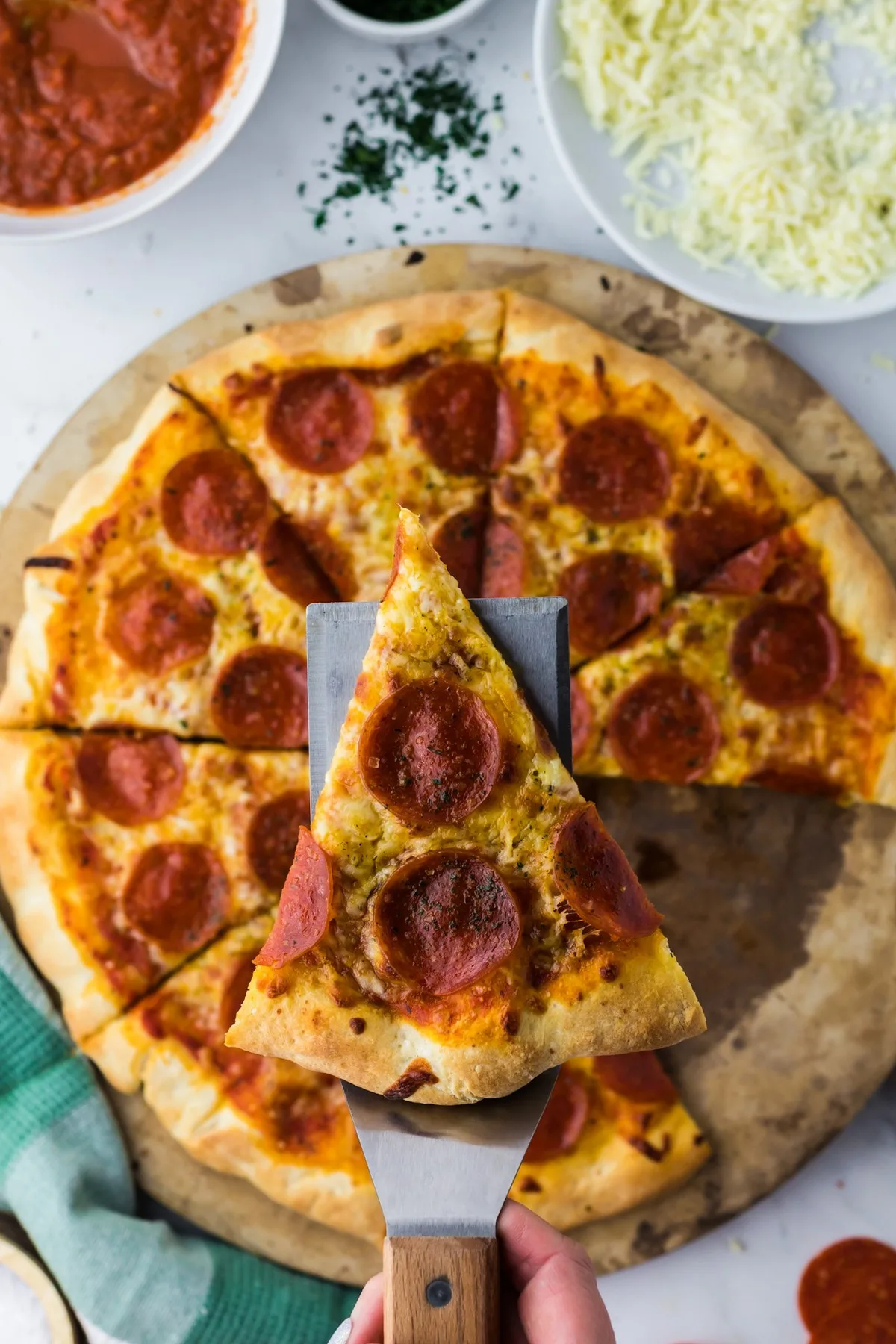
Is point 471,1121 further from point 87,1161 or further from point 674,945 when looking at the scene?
point 87,1161

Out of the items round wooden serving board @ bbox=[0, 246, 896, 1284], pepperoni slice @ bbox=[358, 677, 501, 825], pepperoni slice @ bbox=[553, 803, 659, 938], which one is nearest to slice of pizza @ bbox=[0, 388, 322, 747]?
round wooden serving board @ bbox=[0, 246, 896, 1284]

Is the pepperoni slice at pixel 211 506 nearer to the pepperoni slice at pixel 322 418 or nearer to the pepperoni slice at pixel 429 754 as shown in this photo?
the pepperoni slice at pixel 322 418

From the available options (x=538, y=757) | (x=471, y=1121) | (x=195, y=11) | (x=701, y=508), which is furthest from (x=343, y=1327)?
(x=195, y=11)

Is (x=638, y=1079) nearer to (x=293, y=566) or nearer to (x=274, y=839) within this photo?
(x=274, y=839)

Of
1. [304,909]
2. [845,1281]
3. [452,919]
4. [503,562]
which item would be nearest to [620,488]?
[503,562]

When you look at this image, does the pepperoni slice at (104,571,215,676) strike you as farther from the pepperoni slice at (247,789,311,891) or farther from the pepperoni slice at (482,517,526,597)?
the pepperoni slice at (482,517,526,597)
